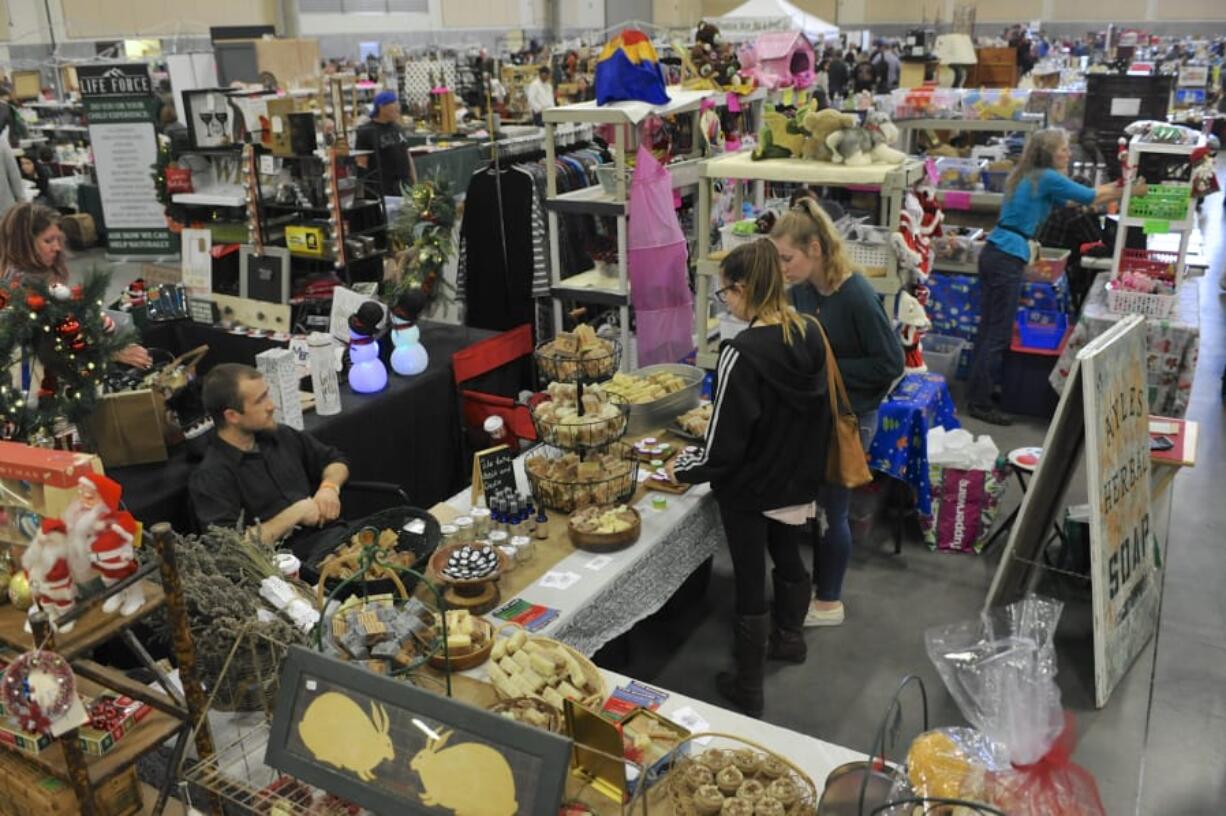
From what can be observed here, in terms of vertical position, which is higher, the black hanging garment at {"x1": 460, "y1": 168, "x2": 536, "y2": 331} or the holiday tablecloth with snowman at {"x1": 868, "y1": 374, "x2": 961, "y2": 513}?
the black hanging garment at {"x1": 460, "y1": 168, "x2": 536, "y2": 331}

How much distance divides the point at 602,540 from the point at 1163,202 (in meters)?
4.16

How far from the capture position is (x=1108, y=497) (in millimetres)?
3361

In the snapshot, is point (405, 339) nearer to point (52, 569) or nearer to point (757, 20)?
point (52, 569)

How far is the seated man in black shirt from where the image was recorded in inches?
119

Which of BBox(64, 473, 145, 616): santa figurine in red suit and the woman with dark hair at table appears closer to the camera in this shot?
BBox(64, 473, 145, 616): santa figurine in red suit

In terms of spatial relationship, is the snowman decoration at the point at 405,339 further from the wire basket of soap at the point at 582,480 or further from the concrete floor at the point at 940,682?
the concrete floor at the point at 940,682

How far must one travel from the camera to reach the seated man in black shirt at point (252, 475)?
9.89ft

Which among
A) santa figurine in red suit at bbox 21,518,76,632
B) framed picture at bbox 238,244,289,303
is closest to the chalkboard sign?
santa figurine in red suit at bbox 21,518,76,632

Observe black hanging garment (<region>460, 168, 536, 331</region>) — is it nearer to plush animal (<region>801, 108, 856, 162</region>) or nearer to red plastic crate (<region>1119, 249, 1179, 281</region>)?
plush animal (<region>801, 108, 856, 162</region>)

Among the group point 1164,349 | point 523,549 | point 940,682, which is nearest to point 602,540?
point 523,549

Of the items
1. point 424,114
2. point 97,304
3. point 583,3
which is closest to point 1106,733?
point 97,304

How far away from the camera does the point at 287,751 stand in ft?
5.72

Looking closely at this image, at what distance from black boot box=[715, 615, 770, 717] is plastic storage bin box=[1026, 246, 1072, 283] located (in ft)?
12.4

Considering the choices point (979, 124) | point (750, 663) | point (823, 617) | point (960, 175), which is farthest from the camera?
point (960, 175)
